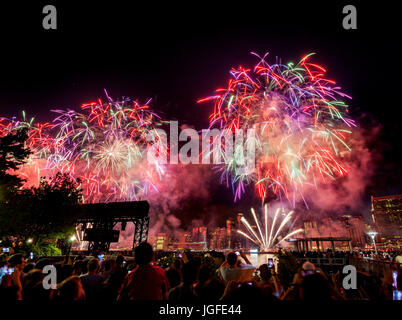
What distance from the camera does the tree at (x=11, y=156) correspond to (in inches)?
773

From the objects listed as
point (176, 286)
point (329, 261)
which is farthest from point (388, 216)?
point (176, 286)

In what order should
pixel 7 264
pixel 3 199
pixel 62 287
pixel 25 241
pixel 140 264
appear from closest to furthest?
1. pixel 62 287
2. pixel 140 264
3. pixel 7 264
4. pixel 3 199
5. pixel 25 241

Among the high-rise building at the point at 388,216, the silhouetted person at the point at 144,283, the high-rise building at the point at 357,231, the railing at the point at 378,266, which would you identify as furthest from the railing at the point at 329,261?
the high-rise building at the point at 388,216

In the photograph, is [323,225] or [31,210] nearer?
[31,210]

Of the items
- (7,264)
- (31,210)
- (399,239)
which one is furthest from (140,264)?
(399,239)

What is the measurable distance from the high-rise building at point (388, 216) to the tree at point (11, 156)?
18779 cm

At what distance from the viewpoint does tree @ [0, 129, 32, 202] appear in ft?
64.4

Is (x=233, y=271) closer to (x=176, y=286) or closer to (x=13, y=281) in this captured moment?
(x=176, y=286)

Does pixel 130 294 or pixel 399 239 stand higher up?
pixel 130 294

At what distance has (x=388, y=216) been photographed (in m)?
154

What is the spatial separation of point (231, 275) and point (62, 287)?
3555 mm

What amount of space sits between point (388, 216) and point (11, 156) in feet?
669

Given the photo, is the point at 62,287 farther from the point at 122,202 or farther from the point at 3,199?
the point at 122,202

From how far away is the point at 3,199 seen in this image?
2114 cm
